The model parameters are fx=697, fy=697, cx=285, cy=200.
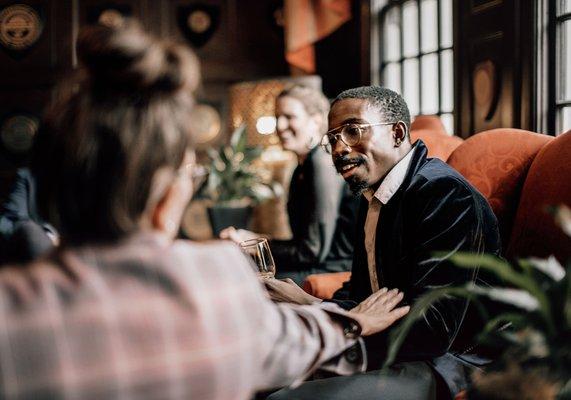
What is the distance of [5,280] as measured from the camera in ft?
2.39

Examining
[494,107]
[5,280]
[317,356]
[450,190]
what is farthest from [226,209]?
[5,280]

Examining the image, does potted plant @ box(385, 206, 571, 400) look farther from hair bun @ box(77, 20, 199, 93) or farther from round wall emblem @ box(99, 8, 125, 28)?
round wall emblem @ box(99, 8, 125, 28)

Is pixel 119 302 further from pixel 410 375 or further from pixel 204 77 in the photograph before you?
pixel 204 77

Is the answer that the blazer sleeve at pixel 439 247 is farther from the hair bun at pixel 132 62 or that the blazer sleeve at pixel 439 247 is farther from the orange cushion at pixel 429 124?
the orange cushion at pixel 429 124

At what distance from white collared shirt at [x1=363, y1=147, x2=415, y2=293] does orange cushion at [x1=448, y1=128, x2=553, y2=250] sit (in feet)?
1.06

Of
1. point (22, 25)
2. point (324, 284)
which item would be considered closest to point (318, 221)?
point (324, 284)

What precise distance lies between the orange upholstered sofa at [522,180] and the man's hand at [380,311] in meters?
0.40

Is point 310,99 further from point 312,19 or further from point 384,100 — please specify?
point 312,19

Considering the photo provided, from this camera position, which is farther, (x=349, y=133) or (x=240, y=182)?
(x=240, y=182)

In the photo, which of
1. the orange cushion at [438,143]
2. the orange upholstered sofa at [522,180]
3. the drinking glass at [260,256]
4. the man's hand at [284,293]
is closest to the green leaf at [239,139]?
the orange cushion at [438,143]

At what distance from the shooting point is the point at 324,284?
2.32 m

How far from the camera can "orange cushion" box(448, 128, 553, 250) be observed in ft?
6.06

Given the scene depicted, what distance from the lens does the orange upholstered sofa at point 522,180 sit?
5.25 ft

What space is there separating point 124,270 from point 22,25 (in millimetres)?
5424
